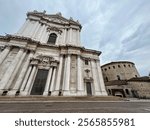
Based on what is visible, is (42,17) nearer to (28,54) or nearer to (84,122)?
(28,54)

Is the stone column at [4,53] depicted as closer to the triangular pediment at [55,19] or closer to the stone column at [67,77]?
the stone column at [67,77]

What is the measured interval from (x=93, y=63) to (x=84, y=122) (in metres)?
18.6

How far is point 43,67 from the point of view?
17.7m

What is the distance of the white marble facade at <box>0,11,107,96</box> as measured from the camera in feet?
48.0

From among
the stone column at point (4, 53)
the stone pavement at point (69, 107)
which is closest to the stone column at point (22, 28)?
the stone column at point (4, 53)

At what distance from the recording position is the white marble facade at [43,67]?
48.0 feet

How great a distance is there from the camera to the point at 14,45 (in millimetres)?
16500

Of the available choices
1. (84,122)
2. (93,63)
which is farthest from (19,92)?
(93,63)

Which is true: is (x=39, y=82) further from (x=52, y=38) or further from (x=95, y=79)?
(x=52, y=38)

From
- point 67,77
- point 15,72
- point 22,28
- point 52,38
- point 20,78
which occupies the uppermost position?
point 22,28

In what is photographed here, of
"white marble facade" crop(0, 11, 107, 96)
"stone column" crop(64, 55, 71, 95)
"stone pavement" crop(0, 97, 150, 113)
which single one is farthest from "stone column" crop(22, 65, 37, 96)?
"stone column" crop(64, 55, 71, 95)

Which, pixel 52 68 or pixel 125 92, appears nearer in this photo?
pixel 52 68

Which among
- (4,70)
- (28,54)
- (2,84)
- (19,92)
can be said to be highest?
(28,54)

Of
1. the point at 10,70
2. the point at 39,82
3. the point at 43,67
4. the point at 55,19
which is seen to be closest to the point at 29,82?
the point at 39,82
